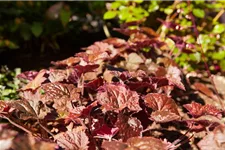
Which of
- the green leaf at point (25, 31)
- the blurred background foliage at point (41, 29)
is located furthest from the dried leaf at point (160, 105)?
the green leaf at point (25, 31)

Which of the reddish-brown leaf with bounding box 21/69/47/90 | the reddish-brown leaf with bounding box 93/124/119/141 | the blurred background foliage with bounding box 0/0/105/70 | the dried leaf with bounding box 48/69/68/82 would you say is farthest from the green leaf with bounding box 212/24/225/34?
the reddish-brown leaf with bounding box 93/124/119/141

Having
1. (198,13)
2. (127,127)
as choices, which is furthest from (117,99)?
(198,13)

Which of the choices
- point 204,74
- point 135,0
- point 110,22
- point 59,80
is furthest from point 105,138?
point 110,22

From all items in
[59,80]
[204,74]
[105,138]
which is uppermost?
[59,80]

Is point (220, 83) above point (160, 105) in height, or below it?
below

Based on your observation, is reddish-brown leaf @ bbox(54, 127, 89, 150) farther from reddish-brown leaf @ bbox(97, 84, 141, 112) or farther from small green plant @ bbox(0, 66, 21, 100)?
small green plant @ bbox(0, 66, 21, 100)

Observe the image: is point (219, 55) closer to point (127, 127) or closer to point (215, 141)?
point (127, 127)

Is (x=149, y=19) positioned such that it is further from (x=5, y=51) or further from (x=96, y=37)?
(x=5, y=51)
